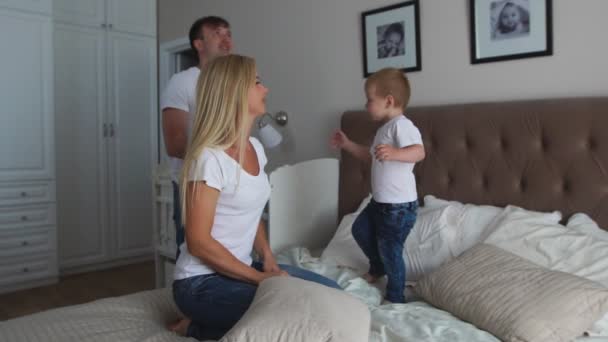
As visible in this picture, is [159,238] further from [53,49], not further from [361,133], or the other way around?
[53,49]

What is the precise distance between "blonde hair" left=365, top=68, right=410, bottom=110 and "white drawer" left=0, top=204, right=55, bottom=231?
9.02 ft

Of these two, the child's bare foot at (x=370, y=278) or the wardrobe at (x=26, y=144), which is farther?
the wardrobe at (x=26, y=144)

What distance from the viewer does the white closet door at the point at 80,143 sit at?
386 centimetres

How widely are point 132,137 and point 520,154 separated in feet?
10.4

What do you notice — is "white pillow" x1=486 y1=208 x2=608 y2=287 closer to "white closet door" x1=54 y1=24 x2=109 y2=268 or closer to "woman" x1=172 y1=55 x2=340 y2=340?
"woman" x1=172 y1=55 x2=340 y2=340

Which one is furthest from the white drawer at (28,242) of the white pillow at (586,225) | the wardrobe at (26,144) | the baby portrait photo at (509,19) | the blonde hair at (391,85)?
the white pillow at (586,225)

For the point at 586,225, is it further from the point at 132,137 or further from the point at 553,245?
the point at 132,137

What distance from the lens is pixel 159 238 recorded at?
3004 millimetres

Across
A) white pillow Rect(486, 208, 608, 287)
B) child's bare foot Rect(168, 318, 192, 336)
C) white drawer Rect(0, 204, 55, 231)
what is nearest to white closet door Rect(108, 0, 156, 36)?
white drawer Rect(0, 204, 55, 231)

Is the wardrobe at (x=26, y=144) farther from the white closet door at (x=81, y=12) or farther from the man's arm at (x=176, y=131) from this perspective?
the man's arm at (x=176, y=131)

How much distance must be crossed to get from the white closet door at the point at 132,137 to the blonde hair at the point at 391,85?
278 cm

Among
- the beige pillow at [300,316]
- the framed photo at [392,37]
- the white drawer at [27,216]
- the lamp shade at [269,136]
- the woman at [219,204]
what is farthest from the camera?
the white drawer at [27,216]

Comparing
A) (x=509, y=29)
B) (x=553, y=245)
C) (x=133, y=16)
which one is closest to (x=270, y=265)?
(x=553, y=245)

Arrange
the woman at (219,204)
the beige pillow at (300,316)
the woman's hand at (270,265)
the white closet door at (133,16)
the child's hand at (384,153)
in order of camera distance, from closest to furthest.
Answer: the beige pillow at (300,316), the woman at (219,204), the woman's hand at (270,265), the child's hand at (384,153), the white closet door at (133,16)
